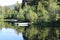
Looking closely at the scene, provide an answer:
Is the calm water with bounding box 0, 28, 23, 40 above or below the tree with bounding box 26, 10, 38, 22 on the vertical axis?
below

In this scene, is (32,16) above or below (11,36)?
above

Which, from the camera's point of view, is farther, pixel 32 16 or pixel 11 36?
pixel 32 16

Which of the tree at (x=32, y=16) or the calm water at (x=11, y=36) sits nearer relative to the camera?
the calm water at (x=11, y=36)

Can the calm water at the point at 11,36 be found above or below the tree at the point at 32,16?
below

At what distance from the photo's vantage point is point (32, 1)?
97.2ft

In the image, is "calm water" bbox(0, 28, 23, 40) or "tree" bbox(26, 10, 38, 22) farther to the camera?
"tree" bbox(26, 10, 38, 22)

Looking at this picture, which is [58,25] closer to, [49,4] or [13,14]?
[49,4]

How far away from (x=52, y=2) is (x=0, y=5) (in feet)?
64.9

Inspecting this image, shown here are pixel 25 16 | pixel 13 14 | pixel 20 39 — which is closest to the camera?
pixel 20 39

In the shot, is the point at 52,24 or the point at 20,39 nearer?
the point at 20,39

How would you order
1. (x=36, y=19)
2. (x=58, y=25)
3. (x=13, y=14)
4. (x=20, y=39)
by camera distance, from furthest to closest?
(x=13, y=14)
(x=36, y=19)
(x=58, y=25)
(x=20, y=39)

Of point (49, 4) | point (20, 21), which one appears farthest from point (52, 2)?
point (20, 21)

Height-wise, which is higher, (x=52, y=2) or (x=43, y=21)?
(x=52, y=2)

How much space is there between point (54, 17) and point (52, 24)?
71 cm
